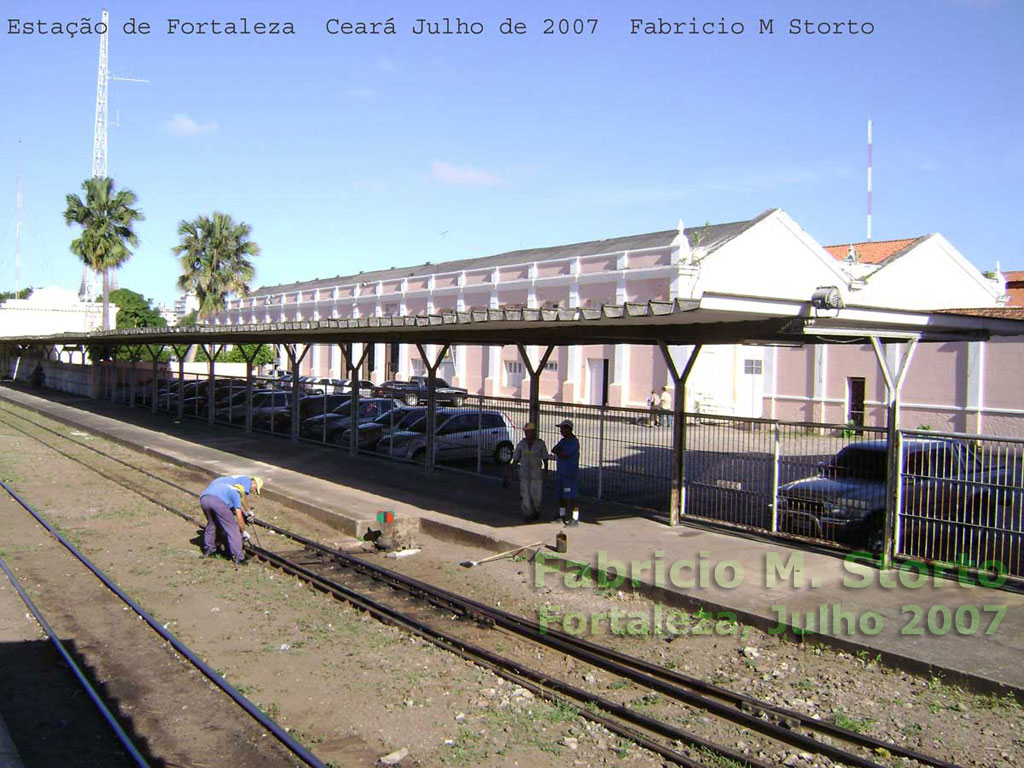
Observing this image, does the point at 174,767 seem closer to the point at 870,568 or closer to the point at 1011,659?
the point at 1011,659

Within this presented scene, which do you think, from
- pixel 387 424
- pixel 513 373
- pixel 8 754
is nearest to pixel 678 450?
pixel 8 754

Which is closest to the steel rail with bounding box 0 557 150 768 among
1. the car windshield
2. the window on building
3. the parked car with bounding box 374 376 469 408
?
the car windshield

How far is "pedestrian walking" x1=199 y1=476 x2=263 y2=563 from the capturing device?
37.5 ft

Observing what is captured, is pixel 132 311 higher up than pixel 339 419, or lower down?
higher up

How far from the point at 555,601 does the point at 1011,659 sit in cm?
474

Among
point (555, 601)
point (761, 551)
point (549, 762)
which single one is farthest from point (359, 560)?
point (549, 762)

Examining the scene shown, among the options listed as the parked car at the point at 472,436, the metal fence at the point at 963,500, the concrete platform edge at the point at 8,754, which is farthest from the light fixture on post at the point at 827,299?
the parked car at the point at 472,436

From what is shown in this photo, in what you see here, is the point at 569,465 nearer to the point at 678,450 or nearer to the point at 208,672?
the point at 678,450

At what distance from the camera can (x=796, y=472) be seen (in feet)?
39.4

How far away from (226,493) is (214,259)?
44.7 metres

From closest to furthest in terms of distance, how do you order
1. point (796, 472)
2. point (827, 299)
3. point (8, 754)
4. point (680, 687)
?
1. point (8, 754)
2. point (680, 687)
3. point (827, 299)
4. point (796, 472)

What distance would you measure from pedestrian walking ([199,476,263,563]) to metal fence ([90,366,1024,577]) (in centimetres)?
641

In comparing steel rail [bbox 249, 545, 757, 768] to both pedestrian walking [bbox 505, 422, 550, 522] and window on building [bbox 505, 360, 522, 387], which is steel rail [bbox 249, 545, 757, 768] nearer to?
pedestrian walking [bbox 505, 422, 550, 522]

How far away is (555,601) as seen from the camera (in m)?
10.1
